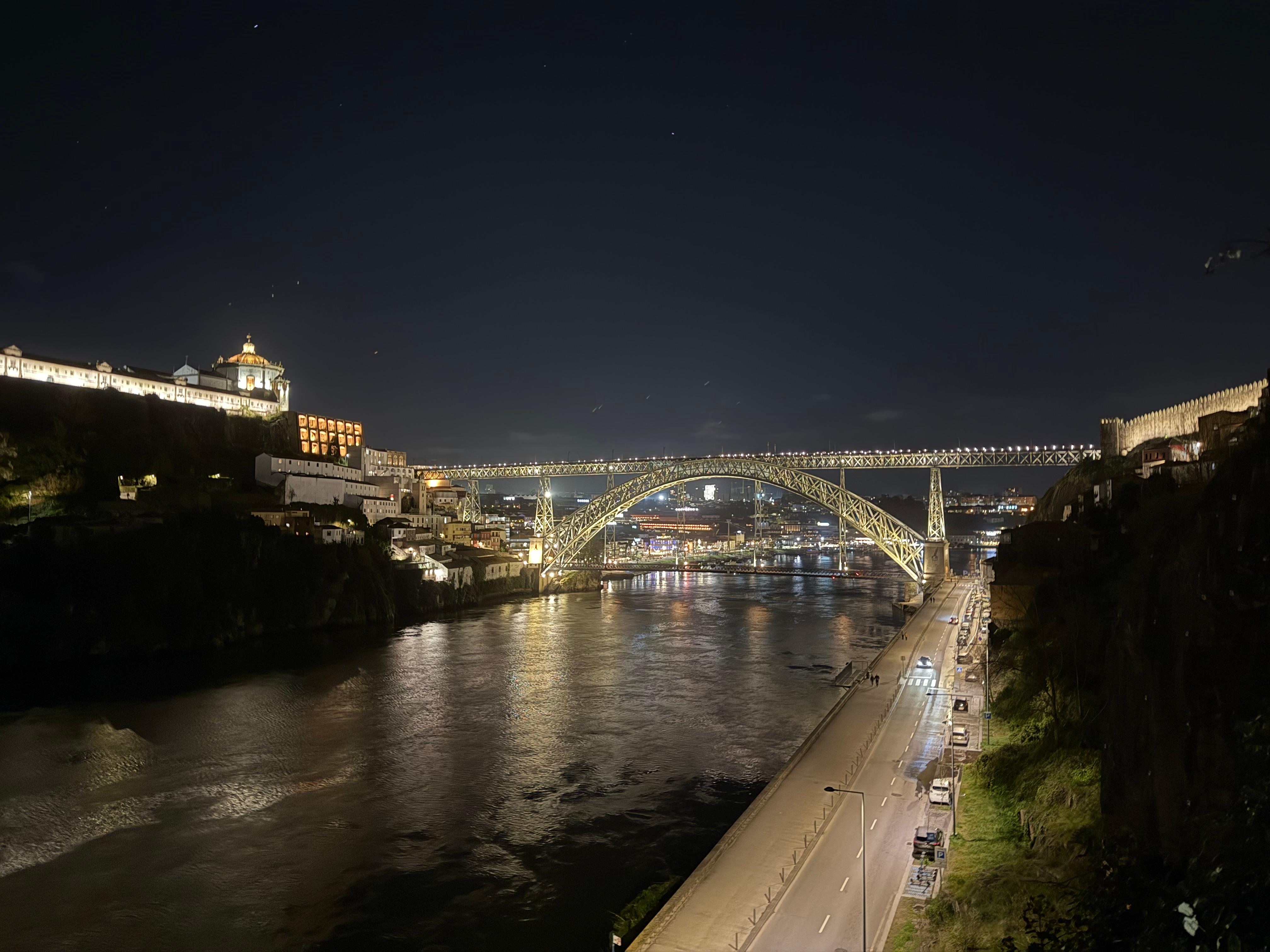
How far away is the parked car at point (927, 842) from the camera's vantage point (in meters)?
8.95

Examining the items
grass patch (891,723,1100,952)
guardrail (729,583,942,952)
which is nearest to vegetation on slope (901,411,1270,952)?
grass patch (891,723,1100,952)

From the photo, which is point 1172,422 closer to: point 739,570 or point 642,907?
point 642,907

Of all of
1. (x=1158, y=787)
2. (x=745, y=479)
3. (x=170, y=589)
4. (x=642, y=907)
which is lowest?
(x=642, y=907)

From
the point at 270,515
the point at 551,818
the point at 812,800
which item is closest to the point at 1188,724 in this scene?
the point at 812,800

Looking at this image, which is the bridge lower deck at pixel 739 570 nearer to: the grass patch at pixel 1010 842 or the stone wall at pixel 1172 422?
the stone wall at pixel 1172 422

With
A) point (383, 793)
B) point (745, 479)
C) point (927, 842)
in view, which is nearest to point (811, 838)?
point (927, 842)

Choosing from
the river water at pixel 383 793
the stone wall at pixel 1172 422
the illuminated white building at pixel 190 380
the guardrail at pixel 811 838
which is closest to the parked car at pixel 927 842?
the guardrail at pixel 811 838

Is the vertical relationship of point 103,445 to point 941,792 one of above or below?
above

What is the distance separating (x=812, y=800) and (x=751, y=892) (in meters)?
2.90

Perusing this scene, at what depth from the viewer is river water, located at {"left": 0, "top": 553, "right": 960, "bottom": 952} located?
10.2m

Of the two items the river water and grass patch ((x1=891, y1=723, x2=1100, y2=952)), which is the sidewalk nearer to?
the river water

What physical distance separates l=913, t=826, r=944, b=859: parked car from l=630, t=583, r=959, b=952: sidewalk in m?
1.23

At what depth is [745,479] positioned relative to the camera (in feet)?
152

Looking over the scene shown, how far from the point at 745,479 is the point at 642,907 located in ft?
123
